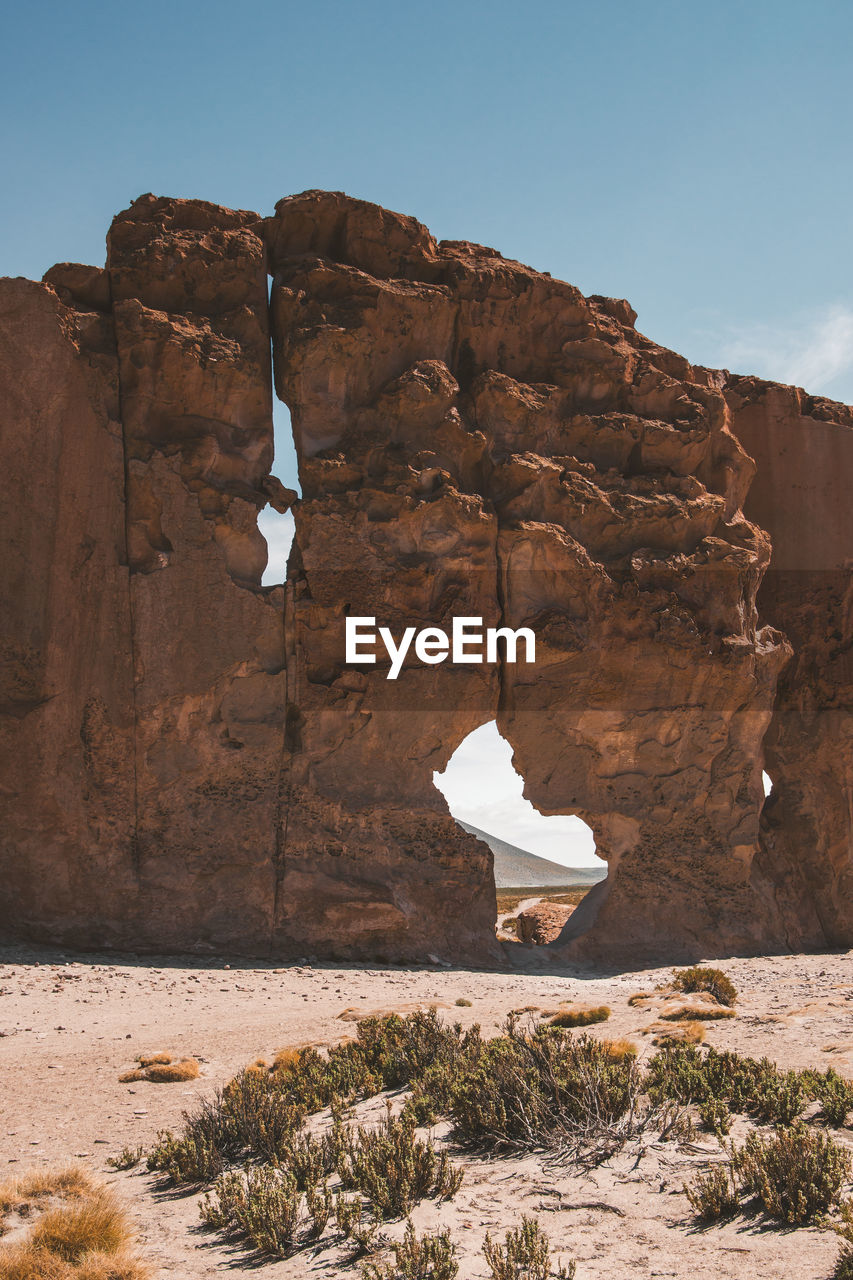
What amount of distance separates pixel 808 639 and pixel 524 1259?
18.2m

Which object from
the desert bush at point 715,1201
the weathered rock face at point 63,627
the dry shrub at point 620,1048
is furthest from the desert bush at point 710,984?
the weathered rock face at point 63,627

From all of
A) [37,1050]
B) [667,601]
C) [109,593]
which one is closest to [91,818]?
[109,593]

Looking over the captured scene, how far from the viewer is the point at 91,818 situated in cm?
1464

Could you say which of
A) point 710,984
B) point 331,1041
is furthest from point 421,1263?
point 710,984

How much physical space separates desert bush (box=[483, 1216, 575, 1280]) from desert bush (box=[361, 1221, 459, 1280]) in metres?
0.17

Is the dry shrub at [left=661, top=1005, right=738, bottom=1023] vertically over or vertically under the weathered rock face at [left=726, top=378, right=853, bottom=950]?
under

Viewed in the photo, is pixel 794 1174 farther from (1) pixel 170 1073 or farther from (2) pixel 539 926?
(2) pixel 539 926

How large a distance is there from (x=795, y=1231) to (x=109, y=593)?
515 inches

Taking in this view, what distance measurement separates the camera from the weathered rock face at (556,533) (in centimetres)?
1662

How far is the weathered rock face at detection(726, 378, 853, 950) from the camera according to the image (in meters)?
19.2

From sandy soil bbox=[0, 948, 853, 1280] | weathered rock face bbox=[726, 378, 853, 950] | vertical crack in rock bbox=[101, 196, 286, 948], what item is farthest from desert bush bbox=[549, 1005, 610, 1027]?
weathered rock face bbox=[726, 378, 853, 950]

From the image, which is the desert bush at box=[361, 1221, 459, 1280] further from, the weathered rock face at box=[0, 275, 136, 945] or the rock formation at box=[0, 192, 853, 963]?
the weathered rock face at box=[0, 275, 136, 945]

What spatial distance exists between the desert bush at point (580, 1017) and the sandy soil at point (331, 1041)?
151mm

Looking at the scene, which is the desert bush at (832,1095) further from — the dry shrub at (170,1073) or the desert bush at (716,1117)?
the dry shrub at (170,1073)
